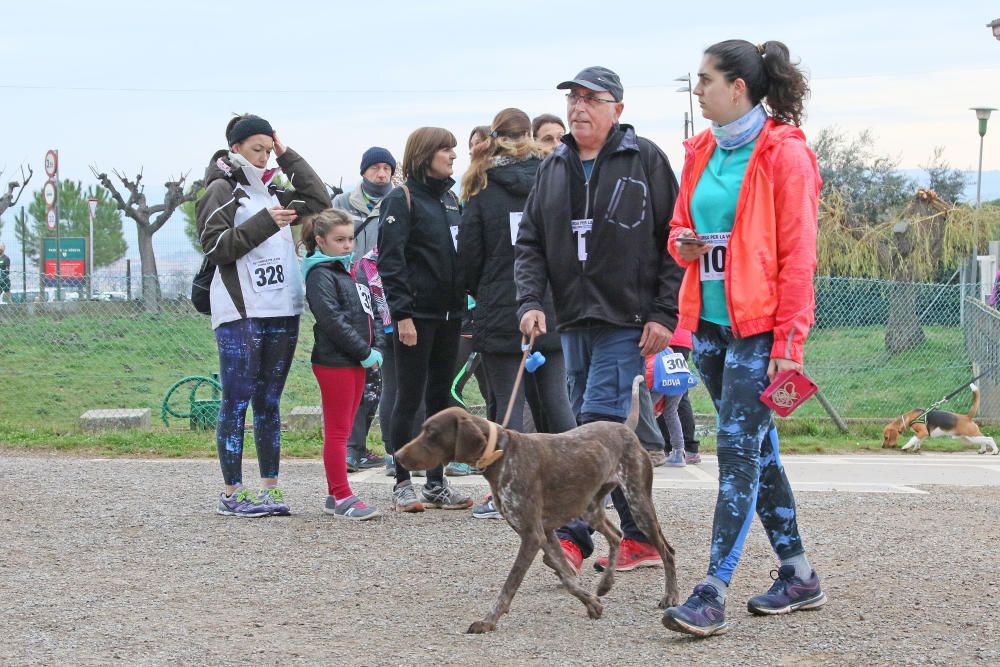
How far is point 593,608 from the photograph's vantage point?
4.91m

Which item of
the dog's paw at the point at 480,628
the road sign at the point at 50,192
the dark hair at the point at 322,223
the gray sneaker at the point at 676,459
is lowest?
the gray sneaker at the point at 676,459

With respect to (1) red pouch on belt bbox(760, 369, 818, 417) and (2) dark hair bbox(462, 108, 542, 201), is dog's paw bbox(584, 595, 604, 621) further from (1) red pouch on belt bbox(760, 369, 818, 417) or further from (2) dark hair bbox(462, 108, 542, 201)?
(2) dark hair bbox(462, 108, 542, 201)

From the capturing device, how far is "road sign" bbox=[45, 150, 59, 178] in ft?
89.1

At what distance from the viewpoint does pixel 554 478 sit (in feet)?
16.4

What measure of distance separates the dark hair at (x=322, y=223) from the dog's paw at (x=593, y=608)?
3.05 meters

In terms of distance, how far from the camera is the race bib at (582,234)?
5.56 m

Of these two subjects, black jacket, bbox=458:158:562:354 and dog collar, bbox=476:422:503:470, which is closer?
dog collar, bbox=476:422:503:470

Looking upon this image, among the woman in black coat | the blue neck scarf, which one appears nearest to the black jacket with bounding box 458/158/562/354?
the woman in black coat

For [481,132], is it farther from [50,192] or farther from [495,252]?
[50,192]

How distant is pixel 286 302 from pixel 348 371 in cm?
53

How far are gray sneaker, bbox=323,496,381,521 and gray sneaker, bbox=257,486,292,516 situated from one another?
295mm

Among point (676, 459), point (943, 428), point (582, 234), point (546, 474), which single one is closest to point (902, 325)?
point (943, 428)

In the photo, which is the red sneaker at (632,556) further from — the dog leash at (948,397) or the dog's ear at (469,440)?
the dog leash at (948,397)

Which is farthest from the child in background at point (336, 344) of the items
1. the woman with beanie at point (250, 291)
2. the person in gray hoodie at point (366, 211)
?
the person in gray hoodie at point (366, 211)
